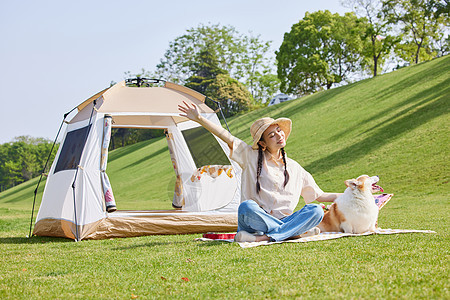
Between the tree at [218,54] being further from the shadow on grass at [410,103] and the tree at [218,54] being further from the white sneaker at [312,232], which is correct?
the white sneaker at [312,232]

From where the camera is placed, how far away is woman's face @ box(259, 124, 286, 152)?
13.7 feet

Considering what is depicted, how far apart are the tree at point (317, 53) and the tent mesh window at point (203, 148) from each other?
2621cm

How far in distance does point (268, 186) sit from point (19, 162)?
4515cm

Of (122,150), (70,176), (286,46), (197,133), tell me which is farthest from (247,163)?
(286,46)

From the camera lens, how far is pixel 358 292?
7.11 ft

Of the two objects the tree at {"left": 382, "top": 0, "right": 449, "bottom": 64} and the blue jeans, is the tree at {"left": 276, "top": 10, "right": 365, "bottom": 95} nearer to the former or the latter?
the tree at {"left": 382, "top": 0, "right": 449, "bottom": 64}

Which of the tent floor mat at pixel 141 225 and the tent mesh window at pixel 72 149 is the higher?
the tent mesh window at pixel 72 149

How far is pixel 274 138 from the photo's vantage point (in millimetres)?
4176

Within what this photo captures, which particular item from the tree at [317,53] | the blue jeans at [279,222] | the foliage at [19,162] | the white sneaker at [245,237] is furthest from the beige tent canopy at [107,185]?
the foliage at [19,162]

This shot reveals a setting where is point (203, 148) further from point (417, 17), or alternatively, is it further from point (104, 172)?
point (417, 17)

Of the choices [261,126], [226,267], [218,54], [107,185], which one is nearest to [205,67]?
[218,54]

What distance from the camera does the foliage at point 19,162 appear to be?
145 ft

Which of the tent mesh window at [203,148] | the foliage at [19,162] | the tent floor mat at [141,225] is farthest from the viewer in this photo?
the foliage at [19,162]

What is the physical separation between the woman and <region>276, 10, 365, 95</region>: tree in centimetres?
2932
